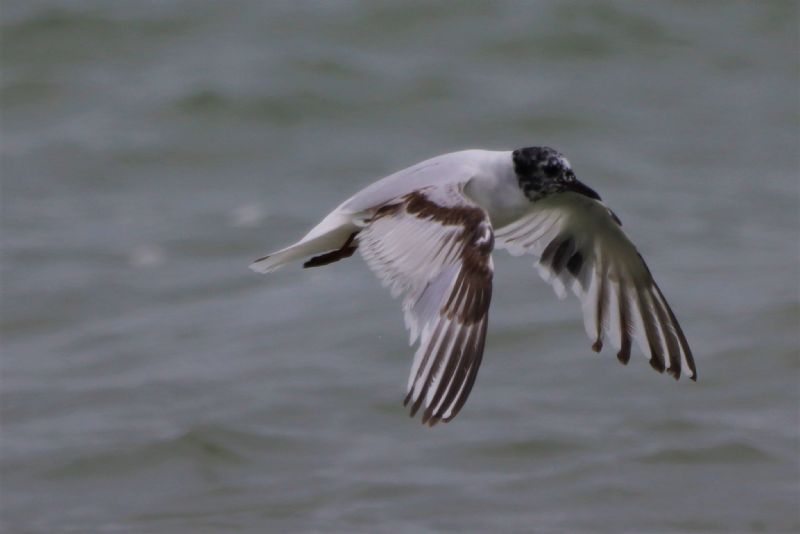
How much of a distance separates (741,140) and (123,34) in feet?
16.9

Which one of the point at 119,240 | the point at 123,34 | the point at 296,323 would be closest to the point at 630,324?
the point at 296,323

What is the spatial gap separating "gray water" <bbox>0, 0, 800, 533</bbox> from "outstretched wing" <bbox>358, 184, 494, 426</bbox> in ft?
7.03

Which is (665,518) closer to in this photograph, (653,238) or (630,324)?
(630,324)

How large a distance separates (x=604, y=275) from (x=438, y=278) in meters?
1.53

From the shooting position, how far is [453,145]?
40.3 feet

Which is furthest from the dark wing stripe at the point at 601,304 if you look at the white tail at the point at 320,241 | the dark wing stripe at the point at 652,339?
the white tail at the point at 320,241

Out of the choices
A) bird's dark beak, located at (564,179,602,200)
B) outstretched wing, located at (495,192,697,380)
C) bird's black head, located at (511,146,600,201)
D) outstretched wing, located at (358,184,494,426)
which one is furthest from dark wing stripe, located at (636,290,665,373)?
outstretched wing, located at (358,184,494,426)

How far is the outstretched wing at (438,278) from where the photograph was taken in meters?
5.00

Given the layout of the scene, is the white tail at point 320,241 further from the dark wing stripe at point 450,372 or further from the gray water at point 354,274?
the gray water at point 354,274

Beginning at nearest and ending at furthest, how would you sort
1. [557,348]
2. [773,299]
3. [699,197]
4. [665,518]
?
1. [665,518]
2. [557,348]
3. [773,299]
4. [699,197]

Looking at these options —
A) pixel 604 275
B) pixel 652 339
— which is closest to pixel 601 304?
pixel 604 275

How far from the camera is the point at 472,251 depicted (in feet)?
17.2

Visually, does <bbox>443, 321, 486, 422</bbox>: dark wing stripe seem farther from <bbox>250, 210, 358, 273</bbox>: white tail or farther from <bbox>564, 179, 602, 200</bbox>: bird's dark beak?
<bbox>564, 179, 602, 200</bbox>: bird's dark beak

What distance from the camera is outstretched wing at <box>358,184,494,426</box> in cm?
500
